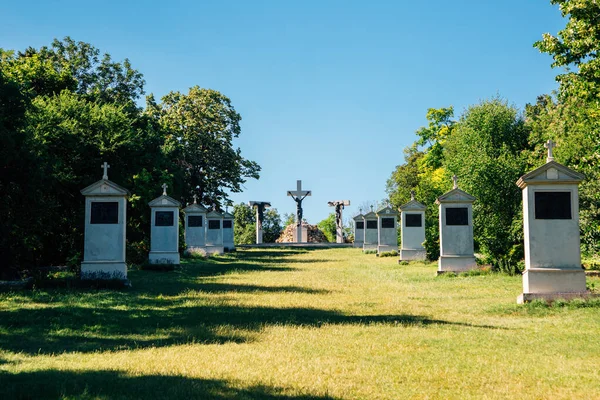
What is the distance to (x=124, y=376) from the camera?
7.20 metres

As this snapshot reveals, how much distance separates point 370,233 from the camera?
45.5m

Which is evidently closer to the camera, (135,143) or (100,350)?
(100,350)

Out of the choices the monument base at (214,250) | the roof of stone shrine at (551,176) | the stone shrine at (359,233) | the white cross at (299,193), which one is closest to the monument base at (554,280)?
the roof of stone shrine at (551,176)

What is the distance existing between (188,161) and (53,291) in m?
32.5

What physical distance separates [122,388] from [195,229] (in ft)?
99.4

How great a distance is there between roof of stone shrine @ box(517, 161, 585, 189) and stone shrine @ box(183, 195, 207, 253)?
24.6 m

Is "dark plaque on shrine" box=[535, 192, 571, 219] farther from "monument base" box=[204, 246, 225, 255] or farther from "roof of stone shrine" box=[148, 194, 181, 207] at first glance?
"monument base" box=[204, 246, 225, 255]

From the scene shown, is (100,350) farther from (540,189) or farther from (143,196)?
(143,196)

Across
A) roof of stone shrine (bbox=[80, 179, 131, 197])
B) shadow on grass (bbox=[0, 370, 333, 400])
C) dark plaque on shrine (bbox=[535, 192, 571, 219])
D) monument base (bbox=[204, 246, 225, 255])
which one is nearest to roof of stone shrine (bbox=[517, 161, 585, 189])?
dark plaque on shrine (bbox=[535, 192, 571, 219])

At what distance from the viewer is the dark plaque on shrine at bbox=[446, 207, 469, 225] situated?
2270cm

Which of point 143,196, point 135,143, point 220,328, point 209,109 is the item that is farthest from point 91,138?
point 209,109

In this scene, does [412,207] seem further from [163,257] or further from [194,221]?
[194,221]

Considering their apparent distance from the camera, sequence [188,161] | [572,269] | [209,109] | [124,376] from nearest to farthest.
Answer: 1. [124,376]
2. [572,269]
3. [188,161]
4. [209,109]

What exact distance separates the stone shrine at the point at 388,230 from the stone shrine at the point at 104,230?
21693mm
